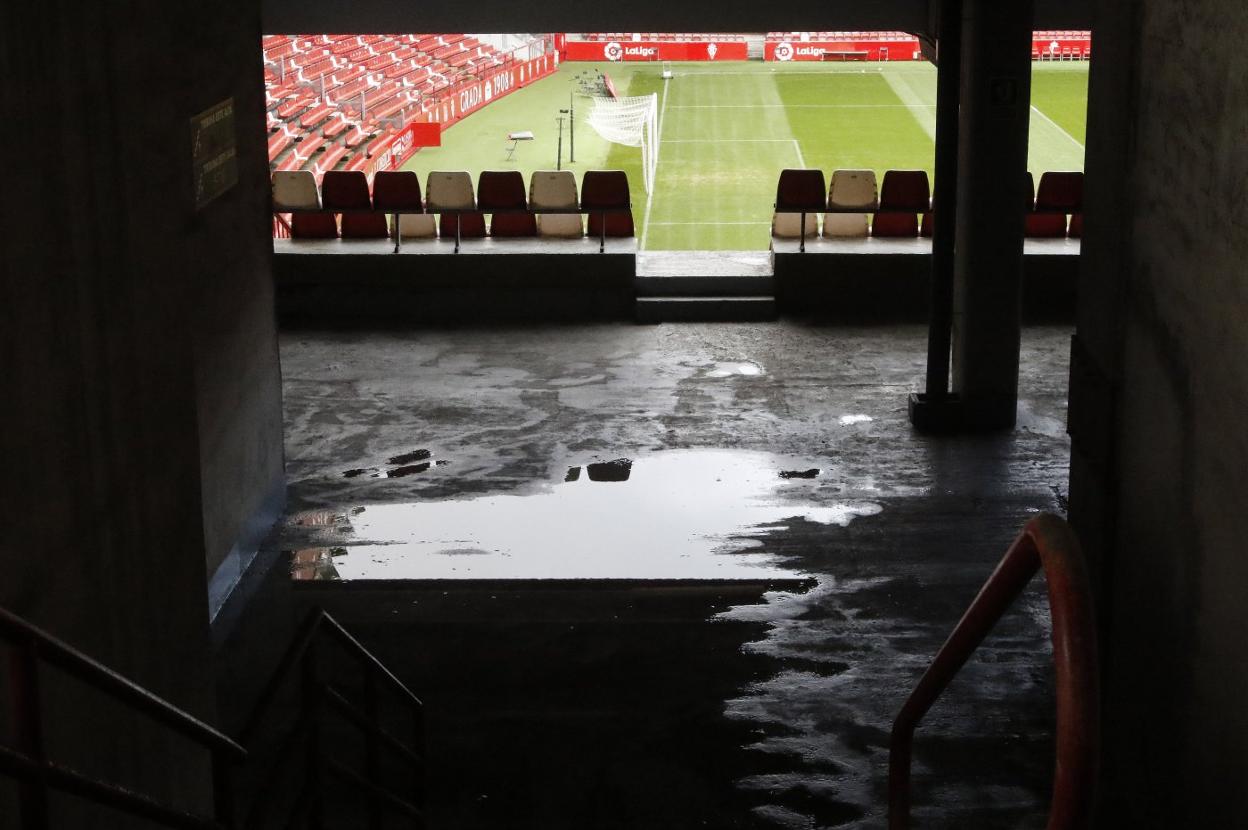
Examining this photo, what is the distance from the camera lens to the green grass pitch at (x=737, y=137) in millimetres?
28938

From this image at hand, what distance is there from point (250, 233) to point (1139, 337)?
213 inches

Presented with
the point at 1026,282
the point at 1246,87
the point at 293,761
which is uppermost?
the point at 1246,87

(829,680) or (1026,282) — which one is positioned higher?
(1026,282)

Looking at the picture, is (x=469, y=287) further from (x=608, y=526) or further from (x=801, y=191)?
(x=608, y=526)

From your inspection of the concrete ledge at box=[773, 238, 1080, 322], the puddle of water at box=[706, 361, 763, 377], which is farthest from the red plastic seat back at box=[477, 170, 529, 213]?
the puddle of water at box=[706, 361, 763, 377]

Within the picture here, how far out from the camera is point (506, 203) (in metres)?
15.5

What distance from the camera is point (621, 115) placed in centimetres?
4066

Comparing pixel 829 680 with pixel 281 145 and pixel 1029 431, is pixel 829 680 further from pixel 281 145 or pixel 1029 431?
pixel 281 145

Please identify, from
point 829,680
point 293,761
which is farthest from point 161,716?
point 829,680

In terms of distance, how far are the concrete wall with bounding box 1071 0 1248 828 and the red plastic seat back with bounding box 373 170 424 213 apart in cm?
945

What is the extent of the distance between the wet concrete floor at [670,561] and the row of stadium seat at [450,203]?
1.71m

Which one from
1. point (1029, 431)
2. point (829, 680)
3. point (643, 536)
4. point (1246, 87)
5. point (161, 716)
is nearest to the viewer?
point (161, 716)

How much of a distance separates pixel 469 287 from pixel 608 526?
557 centimetres

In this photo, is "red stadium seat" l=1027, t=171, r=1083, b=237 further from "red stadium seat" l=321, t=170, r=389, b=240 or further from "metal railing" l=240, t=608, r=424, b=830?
"metal railing" l=240, t=608, r=424, b=830
